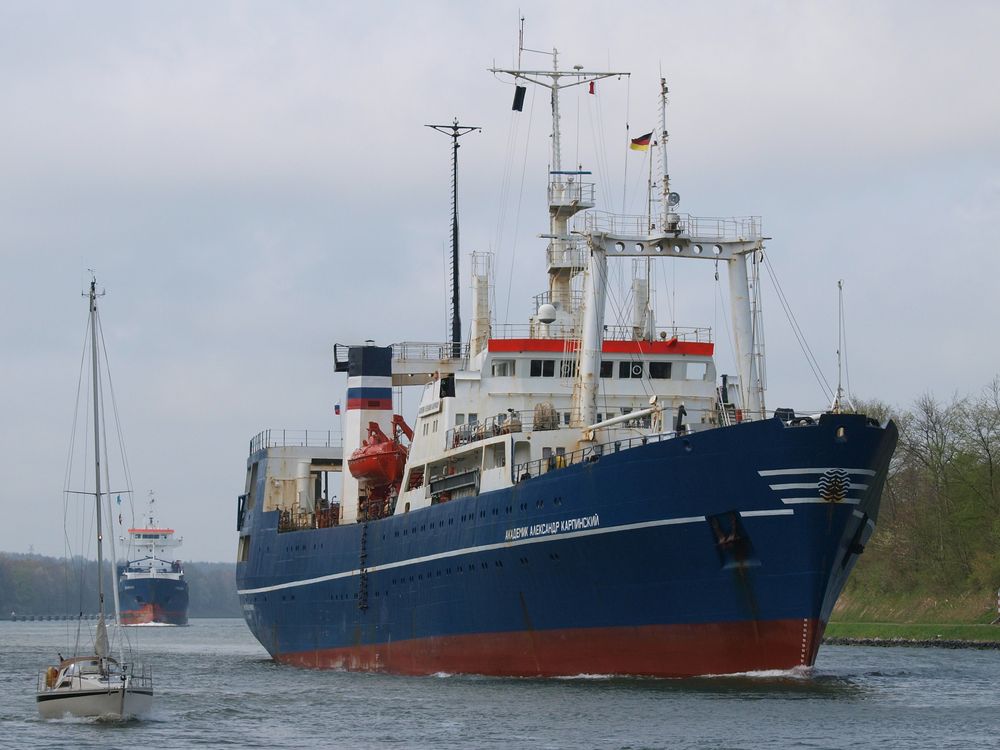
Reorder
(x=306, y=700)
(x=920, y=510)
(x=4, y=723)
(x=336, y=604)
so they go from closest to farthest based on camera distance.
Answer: (x=4, y=723), (x=306, y=700), (x=336, y=604), (x=920, y=510)

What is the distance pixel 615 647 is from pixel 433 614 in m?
7.21

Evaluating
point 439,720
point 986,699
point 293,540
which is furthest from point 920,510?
point 439,720

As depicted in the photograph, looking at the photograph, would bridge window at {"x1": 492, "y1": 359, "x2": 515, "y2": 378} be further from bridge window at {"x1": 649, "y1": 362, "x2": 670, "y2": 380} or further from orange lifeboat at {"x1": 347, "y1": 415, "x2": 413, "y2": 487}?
orange lifeboat at {"x1": 347, "y1": 415, "x2": 413, "y2": 487}

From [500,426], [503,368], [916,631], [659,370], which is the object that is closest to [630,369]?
[659,370]

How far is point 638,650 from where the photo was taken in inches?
1425

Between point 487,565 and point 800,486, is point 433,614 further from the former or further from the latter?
point 800,486

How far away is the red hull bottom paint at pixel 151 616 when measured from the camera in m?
142

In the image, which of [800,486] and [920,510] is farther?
[920,510]

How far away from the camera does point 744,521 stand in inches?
1347

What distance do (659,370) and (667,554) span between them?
1006 centimetres

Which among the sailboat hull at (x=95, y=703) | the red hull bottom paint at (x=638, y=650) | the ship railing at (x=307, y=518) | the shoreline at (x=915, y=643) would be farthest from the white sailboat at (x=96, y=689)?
the shoreline at (x=915, y=643)

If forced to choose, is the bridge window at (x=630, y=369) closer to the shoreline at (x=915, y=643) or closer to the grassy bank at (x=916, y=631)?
the shoreline at (x=915, y=643)

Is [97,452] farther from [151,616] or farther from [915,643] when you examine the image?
[151,616]

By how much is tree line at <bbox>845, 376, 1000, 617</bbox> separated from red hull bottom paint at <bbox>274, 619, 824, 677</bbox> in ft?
98.5
